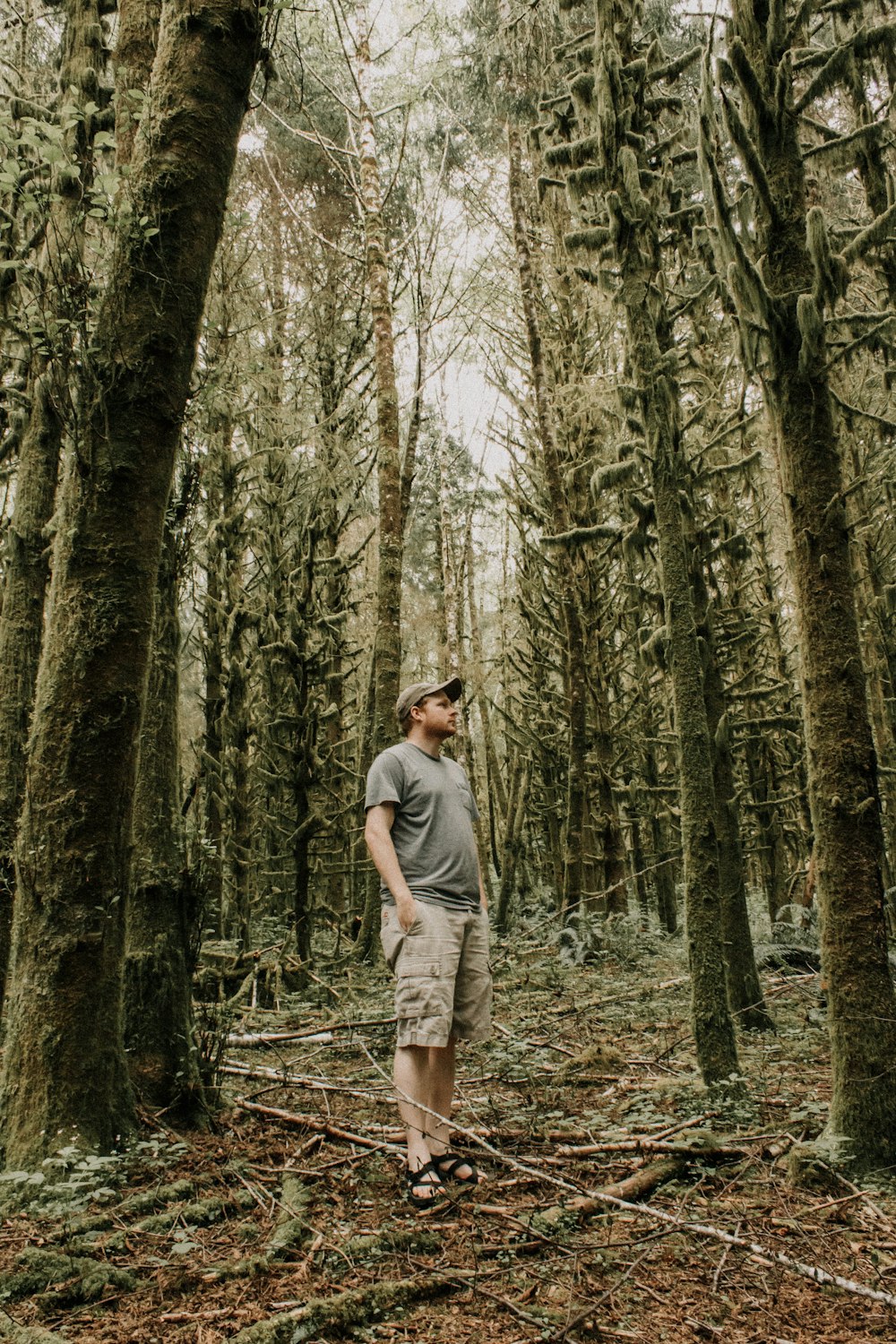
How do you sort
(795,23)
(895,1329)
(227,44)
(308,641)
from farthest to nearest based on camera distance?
(308,641) < (795,23) < (227,44) < (895,1329)

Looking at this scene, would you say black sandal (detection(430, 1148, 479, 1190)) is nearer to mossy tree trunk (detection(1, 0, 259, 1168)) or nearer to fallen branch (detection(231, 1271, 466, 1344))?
fallen branch (detection(231, 1271, 466, 1344))

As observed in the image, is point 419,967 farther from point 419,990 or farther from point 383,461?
point 383,461

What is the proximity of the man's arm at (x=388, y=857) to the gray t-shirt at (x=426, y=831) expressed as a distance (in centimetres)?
6

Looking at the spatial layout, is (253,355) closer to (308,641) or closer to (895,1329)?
(308,641)

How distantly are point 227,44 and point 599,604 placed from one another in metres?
8.87

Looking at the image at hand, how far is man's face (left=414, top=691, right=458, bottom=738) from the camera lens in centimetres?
404

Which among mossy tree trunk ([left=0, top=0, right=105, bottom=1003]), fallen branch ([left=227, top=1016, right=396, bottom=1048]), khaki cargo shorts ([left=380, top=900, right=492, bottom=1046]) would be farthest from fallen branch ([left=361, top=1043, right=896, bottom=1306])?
mossy tree trunk ([left=0, top=0, right=105, bottom=1003])

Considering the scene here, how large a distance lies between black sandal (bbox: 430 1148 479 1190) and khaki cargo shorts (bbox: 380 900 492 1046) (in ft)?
1.45

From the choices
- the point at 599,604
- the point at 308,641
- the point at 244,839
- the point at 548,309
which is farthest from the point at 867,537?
the point at 244,839

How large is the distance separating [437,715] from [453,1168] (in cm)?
199

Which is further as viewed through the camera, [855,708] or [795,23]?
[795,23]

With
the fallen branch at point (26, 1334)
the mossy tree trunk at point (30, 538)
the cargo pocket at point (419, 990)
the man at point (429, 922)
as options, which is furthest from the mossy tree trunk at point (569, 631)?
the fallen branch at point (26, 1334)

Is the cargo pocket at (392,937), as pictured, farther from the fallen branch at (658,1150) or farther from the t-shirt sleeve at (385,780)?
the fallen branch at (658,1150)

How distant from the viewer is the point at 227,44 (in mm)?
3676
